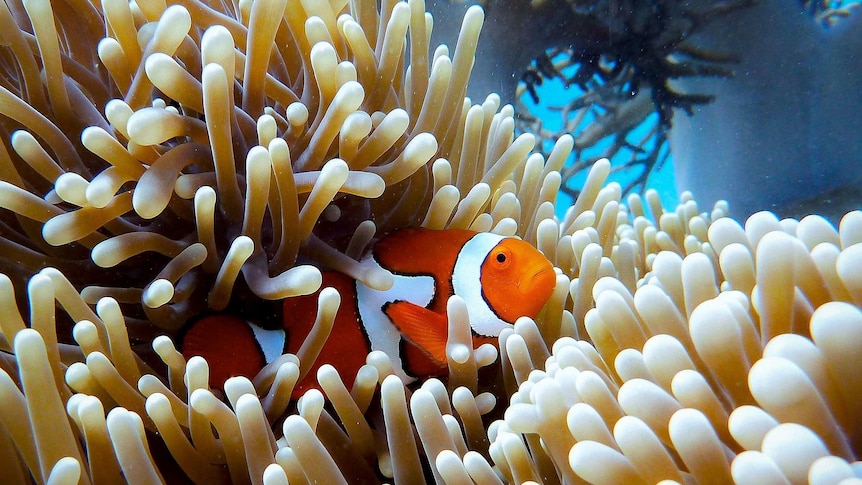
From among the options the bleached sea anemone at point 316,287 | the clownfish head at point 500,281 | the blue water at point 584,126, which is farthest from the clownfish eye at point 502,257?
the blue water at point 584,126

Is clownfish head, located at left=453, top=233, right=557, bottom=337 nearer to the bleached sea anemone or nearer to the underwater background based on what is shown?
the bleached sea anemone

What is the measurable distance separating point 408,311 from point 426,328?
0.04 m

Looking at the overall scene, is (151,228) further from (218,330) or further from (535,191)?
(535,191)

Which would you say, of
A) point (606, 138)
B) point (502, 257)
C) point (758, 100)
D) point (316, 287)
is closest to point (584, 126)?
point (606, 138)

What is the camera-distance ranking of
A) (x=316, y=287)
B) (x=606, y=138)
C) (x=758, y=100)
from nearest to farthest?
(x=316, y=287)
(x=758, y=100)
(x=606, y=138)

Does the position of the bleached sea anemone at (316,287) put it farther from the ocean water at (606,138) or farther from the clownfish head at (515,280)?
the ocean water at (606,138)

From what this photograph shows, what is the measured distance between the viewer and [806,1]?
7.97 feet

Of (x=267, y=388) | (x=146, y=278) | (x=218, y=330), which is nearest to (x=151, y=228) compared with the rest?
(x=146, y=278)

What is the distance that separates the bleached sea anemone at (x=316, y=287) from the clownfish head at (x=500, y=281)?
7 cm

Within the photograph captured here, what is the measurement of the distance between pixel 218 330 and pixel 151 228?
0.23 metres

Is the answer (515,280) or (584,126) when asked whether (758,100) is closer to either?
(584,126)

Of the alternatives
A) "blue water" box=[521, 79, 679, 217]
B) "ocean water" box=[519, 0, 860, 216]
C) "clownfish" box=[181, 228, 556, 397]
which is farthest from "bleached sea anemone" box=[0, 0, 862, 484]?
"blue water" box=[521, 79, 679, 217]

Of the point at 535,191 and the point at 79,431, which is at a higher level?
the point at 535,191

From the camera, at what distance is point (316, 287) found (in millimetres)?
989
